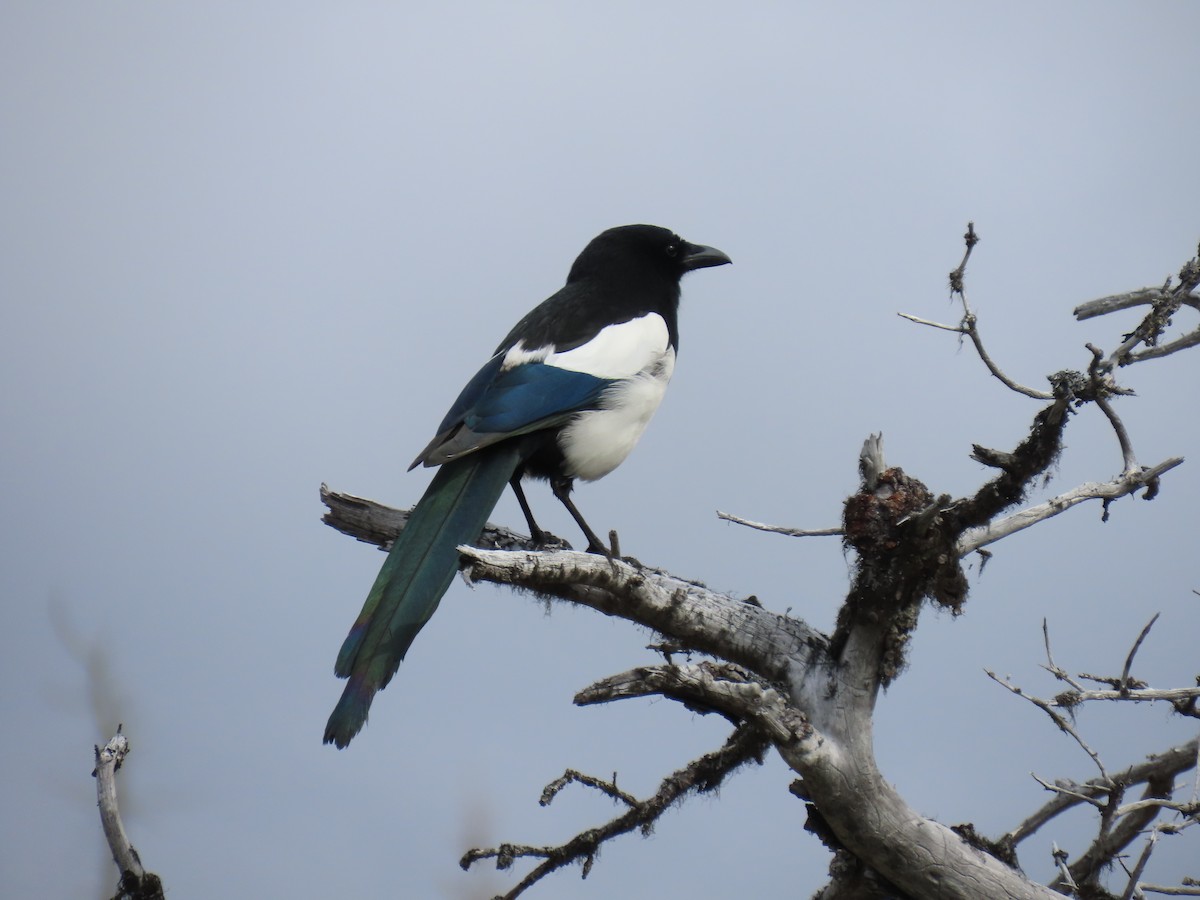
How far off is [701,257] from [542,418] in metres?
1.10

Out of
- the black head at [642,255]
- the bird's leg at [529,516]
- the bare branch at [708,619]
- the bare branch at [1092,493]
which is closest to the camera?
the bare branch at [1092,493]

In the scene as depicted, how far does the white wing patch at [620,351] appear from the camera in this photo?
2.87m

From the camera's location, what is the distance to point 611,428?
A: 2891mm

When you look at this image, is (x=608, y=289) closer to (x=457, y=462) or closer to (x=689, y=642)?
(x=457, y=462)

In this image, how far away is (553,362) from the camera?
284cm

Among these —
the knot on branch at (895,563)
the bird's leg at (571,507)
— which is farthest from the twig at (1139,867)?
the bird's leg at (571,507)

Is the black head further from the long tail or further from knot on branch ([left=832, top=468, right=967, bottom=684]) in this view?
knot on branch ([left=832, top=468, right=967, bottom=684])

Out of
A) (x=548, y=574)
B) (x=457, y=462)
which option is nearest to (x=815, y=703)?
(x=548, y=574)

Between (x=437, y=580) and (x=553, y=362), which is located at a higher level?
A: (x=553, y=362)

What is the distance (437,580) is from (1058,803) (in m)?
1.57

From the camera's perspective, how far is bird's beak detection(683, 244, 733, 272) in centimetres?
355

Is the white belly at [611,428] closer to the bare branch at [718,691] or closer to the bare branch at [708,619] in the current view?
the bare branch at [708,619]

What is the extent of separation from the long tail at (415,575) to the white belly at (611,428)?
0.23 metres

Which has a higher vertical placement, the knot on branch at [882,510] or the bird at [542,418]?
the bird at [542,418]
